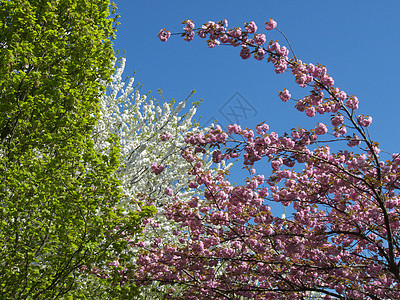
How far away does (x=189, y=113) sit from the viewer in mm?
10789

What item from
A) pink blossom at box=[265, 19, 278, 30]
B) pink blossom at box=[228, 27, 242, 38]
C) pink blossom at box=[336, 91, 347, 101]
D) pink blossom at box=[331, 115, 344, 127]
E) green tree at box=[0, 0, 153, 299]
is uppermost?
pink blossom at box=[265, 19, 278, 30]

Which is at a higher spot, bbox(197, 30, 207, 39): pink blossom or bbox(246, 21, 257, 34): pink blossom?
bbox(246, 21, 257, 34): pink blossom

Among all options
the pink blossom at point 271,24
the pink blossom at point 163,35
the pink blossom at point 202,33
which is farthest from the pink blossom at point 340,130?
the pink blossom at point 163,35

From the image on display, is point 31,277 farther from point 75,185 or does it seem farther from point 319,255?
point 319,255

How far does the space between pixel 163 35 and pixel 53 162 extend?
3.01m

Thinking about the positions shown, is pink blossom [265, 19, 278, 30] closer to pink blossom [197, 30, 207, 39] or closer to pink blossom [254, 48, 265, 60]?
pink blossom [254, 48, 265, 60]

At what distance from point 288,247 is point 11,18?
25.0 feet

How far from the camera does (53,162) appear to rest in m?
5.80

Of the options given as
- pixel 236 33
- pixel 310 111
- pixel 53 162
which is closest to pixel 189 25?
pixel 236 33

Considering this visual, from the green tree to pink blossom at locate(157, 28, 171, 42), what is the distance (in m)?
1.86

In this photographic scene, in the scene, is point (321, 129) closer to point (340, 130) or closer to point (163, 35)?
point (340, 130)

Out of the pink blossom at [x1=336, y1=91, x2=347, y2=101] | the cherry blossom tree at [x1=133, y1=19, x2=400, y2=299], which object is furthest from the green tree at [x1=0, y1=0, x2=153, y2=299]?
the pink blossom at [x1=336, y1=91, x2=347, y2=101]

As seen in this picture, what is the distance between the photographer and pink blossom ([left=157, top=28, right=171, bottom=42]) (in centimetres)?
620

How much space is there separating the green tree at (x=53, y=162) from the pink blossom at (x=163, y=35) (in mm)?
1860
